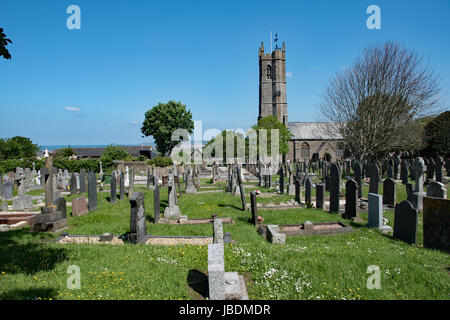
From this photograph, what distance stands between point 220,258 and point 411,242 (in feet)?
17.8

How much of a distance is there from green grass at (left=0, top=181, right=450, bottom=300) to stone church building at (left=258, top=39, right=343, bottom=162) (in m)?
49.8

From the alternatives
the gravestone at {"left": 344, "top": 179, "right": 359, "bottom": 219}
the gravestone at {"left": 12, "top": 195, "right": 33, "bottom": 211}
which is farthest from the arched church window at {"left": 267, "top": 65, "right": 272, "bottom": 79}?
the gravestone at {"left": 12, "top": 195, "right": 33, "bottom": 211}

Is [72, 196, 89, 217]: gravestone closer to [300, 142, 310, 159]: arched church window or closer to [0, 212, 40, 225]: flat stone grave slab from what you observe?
[0, 212, 40, 225]: flat stone grave slab

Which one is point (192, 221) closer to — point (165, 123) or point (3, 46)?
point (3, 46)

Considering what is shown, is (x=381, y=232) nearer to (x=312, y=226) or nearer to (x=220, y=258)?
(x=312, y=226)

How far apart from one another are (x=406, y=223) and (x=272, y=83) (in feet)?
178

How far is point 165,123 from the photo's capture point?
51438mm

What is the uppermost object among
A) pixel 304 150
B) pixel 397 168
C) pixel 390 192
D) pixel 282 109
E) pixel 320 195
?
pixel 282 109

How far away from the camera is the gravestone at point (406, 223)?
6.97 m

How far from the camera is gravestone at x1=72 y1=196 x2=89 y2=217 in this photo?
11.0m

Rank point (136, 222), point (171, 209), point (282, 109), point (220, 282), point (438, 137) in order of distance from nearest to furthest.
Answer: point (220, 282) → point (136, 222) → point (171, 209) → point (438, 137) → point (282, 109)

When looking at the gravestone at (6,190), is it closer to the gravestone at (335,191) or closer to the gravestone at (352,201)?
the gravestone at (335,191)

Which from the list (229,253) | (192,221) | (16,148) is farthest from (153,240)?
(16,148)

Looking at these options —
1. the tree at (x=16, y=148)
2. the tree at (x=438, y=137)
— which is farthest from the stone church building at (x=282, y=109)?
the tree at (x=16, y=148)
